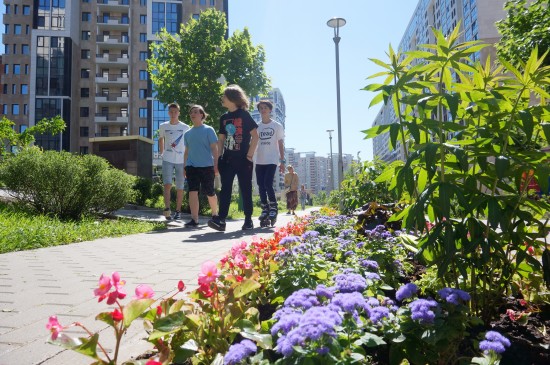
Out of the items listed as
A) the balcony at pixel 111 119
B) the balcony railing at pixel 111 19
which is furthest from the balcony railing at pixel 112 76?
the balcony railing at pixel 111 19

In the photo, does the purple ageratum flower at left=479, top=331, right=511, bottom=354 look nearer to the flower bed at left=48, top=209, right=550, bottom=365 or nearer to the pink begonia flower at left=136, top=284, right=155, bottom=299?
the flower bed at left=48, top=209, right=550, bottom=365

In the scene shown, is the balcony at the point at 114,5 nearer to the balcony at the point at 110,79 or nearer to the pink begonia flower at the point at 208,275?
the balcony at the point at 110,79

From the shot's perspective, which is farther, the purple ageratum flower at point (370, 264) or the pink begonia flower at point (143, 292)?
the purple ageratum flower at point (370, 264)

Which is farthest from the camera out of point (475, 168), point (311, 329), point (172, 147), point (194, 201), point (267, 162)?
point (172, 147)

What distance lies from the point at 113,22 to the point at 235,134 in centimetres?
5828

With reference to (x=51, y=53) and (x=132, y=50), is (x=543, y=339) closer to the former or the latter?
(x=132, y=50)

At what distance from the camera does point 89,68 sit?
189ft

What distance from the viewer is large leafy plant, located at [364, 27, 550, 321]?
1614mm

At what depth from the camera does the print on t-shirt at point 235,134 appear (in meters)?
6.50

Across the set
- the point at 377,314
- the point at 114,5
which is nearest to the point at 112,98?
the point at 114,5

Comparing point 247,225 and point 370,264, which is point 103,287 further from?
point 247,225

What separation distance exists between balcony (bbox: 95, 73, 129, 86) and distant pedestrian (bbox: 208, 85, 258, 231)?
5375cm

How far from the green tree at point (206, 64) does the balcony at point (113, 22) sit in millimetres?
43084

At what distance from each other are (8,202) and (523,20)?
58.2 feet
